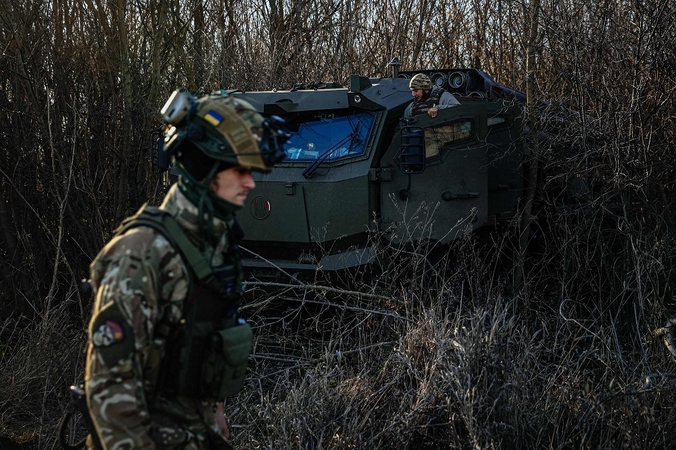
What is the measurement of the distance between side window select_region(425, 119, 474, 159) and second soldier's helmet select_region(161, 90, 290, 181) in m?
4.94

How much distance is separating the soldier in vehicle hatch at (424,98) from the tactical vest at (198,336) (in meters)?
5.18

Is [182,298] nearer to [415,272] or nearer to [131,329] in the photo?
[131,329]

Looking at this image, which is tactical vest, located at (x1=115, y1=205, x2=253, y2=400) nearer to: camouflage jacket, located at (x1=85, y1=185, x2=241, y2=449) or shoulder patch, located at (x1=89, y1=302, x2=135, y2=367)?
camouflage jacket, located at (x1=85, y1=185, x2=241, y2=449)

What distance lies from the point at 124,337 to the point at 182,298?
0.71 feet

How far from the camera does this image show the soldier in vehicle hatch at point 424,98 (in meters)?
7.83

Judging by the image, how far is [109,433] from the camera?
2320 millimetres

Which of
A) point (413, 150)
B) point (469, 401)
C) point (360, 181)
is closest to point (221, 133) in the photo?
point (469, 401)

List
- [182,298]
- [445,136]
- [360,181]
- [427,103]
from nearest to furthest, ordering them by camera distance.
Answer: [182,298]
[360,181]
[445,136]
[427,103]

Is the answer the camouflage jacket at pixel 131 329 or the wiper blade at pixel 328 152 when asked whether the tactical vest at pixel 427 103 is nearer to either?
the wiper blade at pixel 328 152

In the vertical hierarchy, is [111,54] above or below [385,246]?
above

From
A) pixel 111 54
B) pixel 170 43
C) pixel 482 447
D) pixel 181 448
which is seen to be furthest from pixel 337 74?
pixel 181 448

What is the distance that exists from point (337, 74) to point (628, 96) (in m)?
6.43

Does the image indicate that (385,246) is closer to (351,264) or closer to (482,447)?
(351,264)

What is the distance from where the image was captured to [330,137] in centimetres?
776
